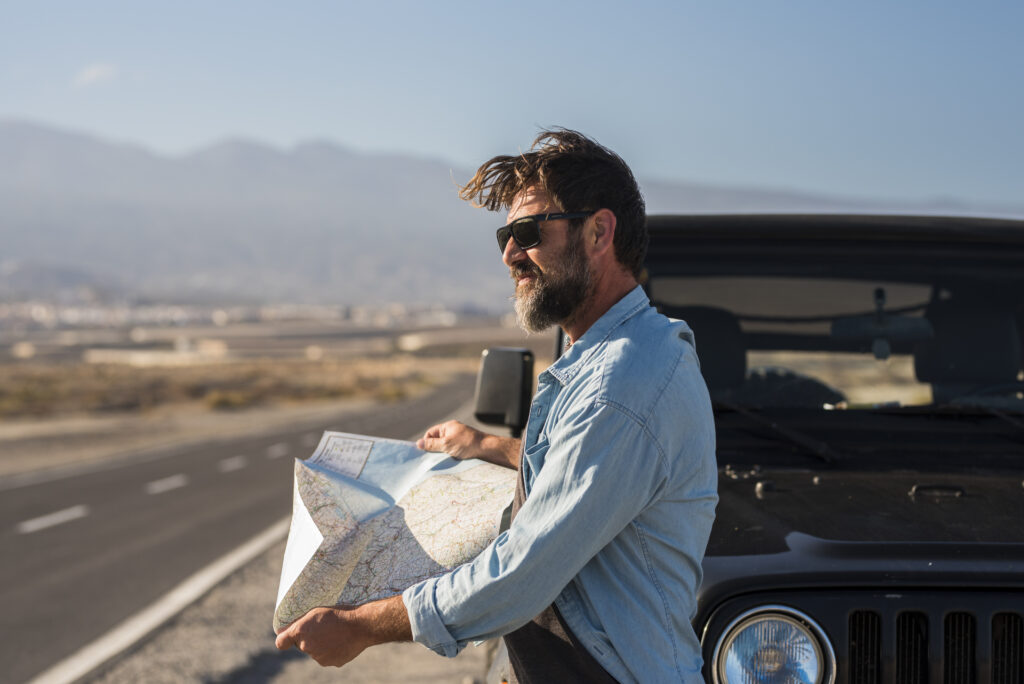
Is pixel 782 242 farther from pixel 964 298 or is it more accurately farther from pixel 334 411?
Answer: pixel 334 411

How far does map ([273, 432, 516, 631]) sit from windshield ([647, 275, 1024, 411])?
1349 mm

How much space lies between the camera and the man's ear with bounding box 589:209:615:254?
1954mm

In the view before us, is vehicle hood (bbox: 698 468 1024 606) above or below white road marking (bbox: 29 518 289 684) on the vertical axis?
above

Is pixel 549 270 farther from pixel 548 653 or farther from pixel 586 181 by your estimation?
pixel 548 653

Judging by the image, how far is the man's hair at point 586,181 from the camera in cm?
195

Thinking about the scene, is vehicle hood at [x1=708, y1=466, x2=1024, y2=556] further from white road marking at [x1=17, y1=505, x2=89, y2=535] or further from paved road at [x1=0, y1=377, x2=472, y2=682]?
white road marking at [x1=17, y1=505, x2=89, y2=535]

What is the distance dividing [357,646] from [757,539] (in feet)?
3.23

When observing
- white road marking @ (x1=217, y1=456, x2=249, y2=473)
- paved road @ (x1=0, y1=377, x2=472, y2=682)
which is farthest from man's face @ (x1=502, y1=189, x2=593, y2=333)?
white road marking @ (x1=217, y1=456, x2=249, y2=473)

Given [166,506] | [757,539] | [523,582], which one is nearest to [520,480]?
[523,582]

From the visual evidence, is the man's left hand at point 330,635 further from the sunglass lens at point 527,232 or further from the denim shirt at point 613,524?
the sunglass lens at point 527,232

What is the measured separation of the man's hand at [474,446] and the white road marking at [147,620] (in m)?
4.22

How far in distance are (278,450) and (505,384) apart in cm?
1831

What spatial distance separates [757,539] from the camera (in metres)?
2.43

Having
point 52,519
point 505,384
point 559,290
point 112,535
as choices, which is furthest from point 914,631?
point 52,519
